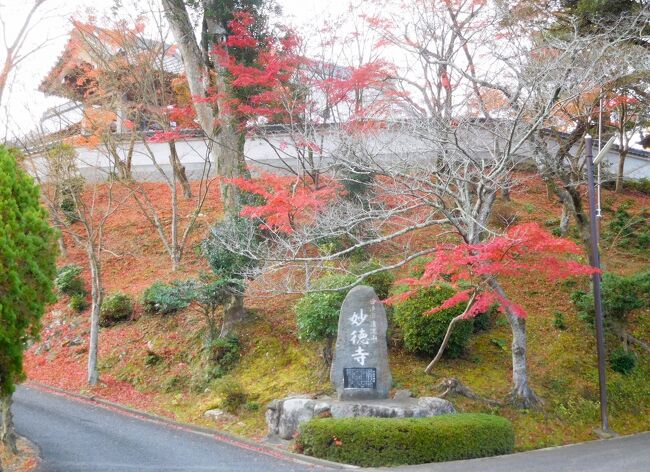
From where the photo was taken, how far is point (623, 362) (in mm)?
13234

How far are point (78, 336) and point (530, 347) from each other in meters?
11.0

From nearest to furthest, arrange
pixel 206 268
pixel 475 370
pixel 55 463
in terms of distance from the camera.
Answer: pixel 55 463, pixel 475 370, pixel 206 268

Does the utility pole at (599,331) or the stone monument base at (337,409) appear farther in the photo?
the utility pole at (599,331)

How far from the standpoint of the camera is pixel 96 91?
20.8 meters

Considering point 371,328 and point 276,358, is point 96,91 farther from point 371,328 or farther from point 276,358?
point 371,328

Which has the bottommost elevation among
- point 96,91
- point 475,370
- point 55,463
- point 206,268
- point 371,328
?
point 55,463

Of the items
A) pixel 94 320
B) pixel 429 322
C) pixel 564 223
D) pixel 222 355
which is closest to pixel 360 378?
pixel 429 322

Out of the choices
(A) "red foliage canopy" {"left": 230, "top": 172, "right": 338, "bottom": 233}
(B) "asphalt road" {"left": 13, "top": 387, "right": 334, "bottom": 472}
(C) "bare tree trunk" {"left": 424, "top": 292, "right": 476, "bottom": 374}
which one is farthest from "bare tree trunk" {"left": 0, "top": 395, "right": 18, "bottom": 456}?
(C) "bare tree trunk" {"left": 424, "top": 292, "right": 476, "bottom": 374}

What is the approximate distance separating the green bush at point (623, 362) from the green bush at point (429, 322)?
3.57 m

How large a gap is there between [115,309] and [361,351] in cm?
745

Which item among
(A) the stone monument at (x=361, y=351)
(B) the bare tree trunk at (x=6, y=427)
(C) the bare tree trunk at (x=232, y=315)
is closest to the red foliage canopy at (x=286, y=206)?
(C) the bare tree trunk at (x=232, y=315)

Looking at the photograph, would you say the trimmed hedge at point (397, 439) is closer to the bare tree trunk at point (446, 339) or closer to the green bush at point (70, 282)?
the bare tree trunk at point (446, 339)

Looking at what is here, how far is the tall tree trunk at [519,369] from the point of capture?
11.2 meters

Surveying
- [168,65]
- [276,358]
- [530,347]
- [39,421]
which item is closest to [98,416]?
[39,421]
